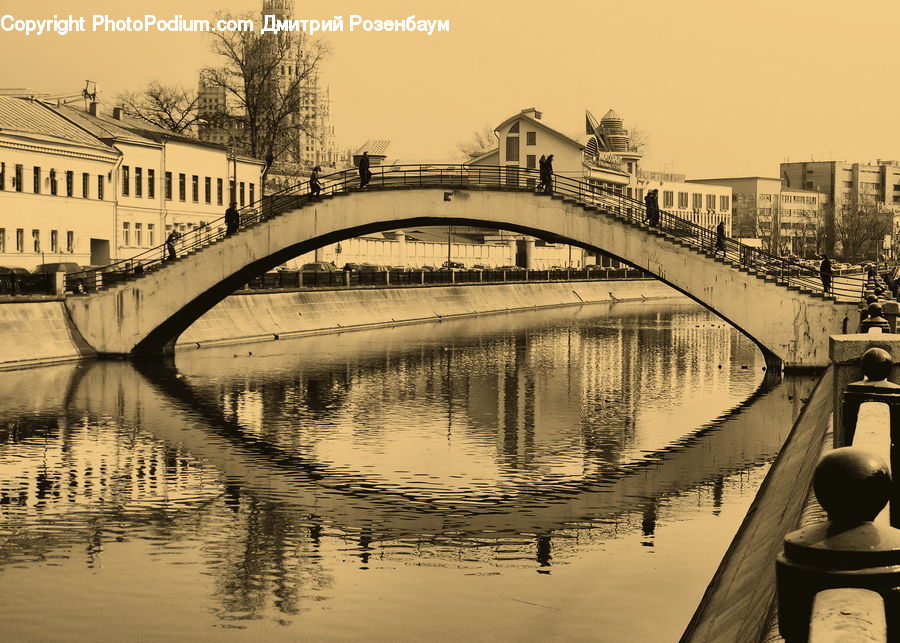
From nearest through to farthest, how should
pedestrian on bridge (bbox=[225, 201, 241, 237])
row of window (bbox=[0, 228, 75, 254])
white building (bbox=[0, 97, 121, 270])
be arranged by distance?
pedestrian on bridge (bbox=[225, 201, 241, 237])
row of window (bbox=[0, 228, 75, 254])
white building (bbox=[0, 97, 121, 270])

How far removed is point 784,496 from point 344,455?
1101 cm

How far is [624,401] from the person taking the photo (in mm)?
34562

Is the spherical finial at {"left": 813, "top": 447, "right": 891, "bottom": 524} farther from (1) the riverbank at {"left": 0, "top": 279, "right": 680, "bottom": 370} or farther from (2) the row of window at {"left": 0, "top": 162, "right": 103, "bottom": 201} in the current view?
(2) the row of window at {"left": 0, "top": 162, "right": 103, "bottom": 201}

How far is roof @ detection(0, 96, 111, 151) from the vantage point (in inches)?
2172

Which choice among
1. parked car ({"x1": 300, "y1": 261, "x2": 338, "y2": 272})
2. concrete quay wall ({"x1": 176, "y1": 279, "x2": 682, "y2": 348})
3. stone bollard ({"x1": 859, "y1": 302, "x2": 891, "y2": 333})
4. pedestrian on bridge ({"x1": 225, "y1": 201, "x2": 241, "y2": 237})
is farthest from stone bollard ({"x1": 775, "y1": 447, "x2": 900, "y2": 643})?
parked car ({"x1": 300, "y1": 261, "x2": 338, "y2": 272})

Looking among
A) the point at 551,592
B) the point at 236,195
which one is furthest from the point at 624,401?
the point at 236,195

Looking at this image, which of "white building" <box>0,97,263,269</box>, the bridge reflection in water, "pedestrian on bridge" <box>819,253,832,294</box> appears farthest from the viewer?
"white building" <box>0,97,263,269</box>

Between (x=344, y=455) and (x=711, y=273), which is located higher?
(x=711, y=273)

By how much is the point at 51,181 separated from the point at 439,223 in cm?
2197

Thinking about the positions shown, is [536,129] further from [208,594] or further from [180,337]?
[208,594]

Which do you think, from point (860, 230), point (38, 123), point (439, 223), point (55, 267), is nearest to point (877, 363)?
point (439, 223)

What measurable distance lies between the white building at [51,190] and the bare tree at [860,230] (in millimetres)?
136103

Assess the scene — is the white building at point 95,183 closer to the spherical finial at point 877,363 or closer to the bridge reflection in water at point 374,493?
the bridge reflection in water at point 374,493

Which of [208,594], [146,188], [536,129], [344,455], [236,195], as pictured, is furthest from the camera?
[536,129]
